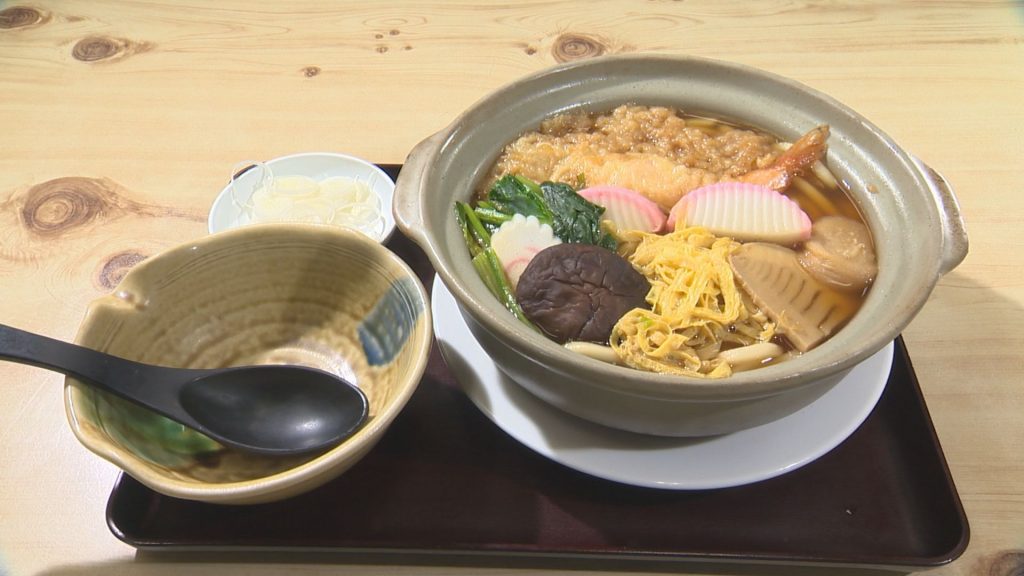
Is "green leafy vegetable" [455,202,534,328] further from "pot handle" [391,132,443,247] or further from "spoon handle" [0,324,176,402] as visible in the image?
"spoon handle" [0,324,176,402]

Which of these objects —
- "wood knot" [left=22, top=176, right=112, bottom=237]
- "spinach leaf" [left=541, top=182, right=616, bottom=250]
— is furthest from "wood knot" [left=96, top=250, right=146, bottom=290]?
"spinach leaf" [left=541, top=182, right=616, bottom=250]

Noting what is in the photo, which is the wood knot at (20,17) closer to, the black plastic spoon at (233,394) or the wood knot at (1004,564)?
the black plastic spoon at (233,394)

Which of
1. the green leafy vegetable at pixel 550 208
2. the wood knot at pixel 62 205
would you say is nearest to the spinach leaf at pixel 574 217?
the green leafy vegetable at pixel 550 208

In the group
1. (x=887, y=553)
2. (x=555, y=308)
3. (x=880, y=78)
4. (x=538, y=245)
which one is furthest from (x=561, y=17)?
(x=887, y=553)

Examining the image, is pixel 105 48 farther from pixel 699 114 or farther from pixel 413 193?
pixel 699 114

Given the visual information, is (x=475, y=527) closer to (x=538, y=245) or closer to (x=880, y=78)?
(x=538, y=245)

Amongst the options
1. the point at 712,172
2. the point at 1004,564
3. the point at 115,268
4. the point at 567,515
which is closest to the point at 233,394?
the point at 567,515
